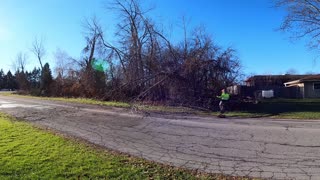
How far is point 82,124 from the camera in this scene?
550 inches

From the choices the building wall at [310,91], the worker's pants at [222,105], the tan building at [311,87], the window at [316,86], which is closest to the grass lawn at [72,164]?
the worker's pants at [222,105]

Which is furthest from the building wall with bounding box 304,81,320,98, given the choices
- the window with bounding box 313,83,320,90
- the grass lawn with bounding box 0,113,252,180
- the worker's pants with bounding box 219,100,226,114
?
the grass lawn with bounding box 0,113,252,180

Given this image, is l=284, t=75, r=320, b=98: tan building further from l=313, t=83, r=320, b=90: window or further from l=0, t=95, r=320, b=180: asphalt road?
l=0, t=95, r=320, b=180: asphalt road

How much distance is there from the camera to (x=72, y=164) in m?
6.48

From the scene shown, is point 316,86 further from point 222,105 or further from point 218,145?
point 218,145

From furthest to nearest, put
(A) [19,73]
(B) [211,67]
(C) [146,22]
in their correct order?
(A) [19,73]
(C) [146,22]
(B) [211,67]

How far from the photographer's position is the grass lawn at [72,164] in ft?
19.0

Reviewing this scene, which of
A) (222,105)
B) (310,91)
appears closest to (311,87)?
(310,91)

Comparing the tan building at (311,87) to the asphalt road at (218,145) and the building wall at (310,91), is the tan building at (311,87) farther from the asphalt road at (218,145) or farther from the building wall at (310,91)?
the asphalt road at (218,145)

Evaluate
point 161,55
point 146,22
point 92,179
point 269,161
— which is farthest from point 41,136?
point 146,22

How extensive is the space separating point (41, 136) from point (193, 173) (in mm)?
5882

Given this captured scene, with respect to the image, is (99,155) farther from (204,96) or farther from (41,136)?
Result: (204,96)

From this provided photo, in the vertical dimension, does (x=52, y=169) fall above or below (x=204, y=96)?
below

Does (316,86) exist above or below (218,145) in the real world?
above
